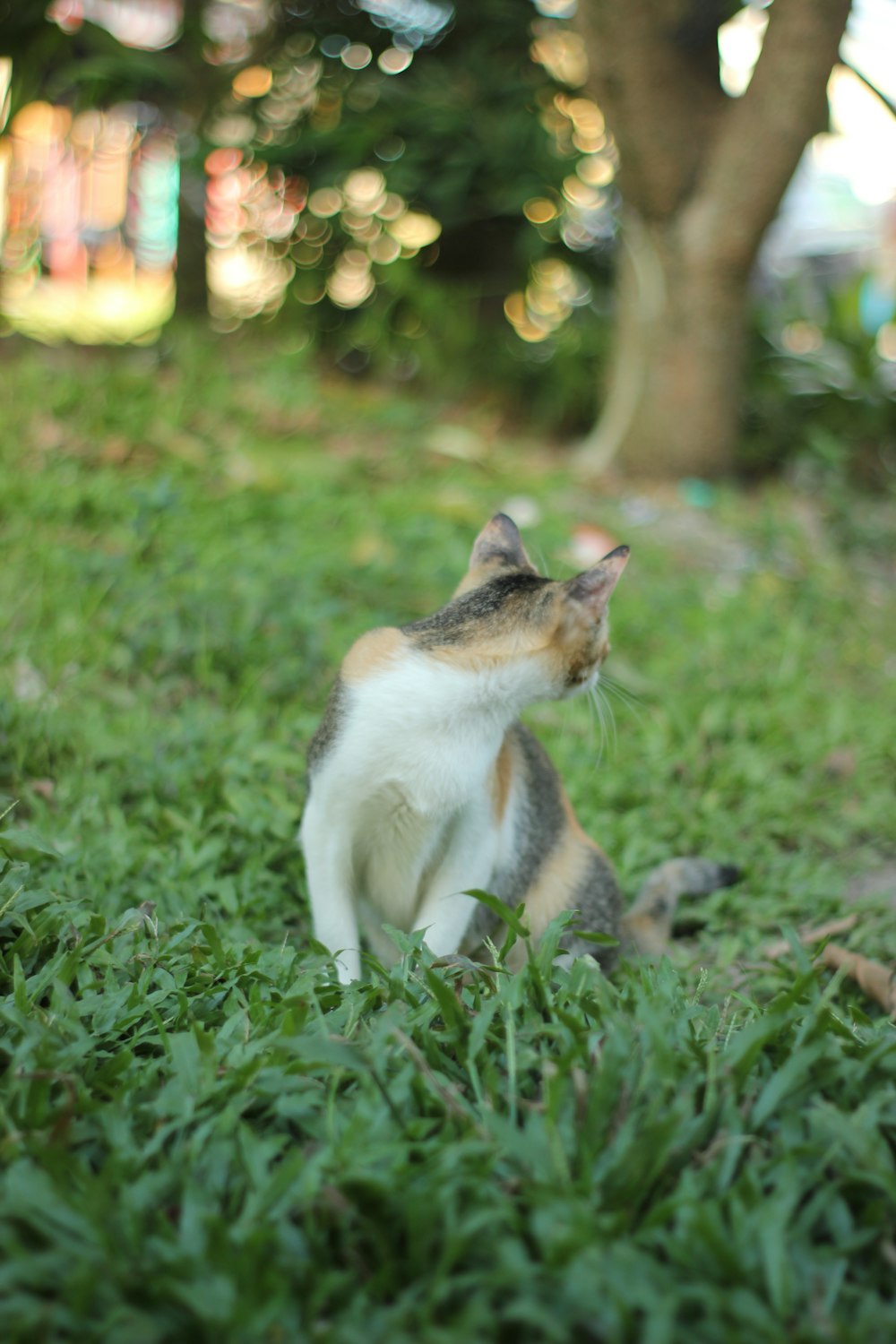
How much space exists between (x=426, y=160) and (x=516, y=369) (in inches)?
53.8

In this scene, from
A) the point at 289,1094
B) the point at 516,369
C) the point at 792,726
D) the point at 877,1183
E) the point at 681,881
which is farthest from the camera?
the point at 516,369

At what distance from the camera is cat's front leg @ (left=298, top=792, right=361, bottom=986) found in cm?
214

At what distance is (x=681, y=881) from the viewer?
2.69 metres

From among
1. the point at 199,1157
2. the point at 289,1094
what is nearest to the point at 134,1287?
the point at 199,1157

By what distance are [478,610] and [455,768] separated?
309 mm

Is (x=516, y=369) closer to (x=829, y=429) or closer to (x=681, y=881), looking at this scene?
(x=829, y=429)

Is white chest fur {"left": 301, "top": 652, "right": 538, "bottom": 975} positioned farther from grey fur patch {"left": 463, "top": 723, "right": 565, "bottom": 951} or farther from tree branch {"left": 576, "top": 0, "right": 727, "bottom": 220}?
tree branch {"left": 576, "top": 0, "right": 727, "bottom": 220}

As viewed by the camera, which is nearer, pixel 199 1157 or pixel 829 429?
pixel 199 1157

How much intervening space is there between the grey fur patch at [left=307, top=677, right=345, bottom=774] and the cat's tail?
851 millimetres

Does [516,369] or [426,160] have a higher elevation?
[426,160]

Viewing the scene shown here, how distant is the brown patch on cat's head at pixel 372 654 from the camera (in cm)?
210

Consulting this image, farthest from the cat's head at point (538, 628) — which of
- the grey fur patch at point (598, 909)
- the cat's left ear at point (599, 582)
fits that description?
the grey fur patch at point (598, 909)

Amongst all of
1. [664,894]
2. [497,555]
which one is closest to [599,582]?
[497,555]

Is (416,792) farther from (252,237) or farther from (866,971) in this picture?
(252,237)
